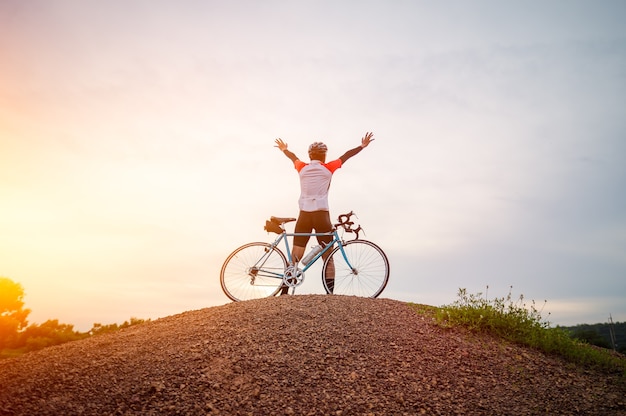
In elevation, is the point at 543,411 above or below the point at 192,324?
below

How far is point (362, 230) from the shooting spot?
964 centimetres

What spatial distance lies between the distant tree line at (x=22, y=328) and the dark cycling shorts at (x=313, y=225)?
3924 mm

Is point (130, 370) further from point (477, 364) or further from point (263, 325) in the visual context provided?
point (477, 364)

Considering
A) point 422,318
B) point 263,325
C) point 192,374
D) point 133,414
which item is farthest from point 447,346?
point 133,414

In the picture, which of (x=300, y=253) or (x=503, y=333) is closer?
(x=503, y=333)

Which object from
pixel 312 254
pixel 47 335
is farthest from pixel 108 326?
pixel 312 254

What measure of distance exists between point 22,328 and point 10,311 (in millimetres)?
806

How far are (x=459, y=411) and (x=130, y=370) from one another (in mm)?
4472

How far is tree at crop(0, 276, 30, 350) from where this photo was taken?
38.3ft

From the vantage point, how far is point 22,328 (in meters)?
12.1

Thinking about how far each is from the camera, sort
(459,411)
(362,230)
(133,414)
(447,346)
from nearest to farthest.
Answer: (133,414), (459,411), (447,346), (362,230)

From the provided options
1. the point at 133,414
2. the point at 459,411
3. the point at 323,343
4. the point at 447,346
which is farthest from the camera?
the point at 447,346

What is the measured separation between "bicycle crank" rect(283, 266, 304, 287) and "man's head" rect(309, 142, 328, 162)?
2464 mm

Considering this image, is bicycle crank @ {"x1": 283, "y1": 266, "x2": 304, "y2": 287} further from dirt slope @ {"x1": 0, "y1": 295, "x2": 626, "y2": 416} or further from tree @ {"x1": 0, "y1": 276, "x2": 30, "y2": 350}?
tree @ {"x1": 0, "y1": 276, "x2": 30, "y2": 350}
